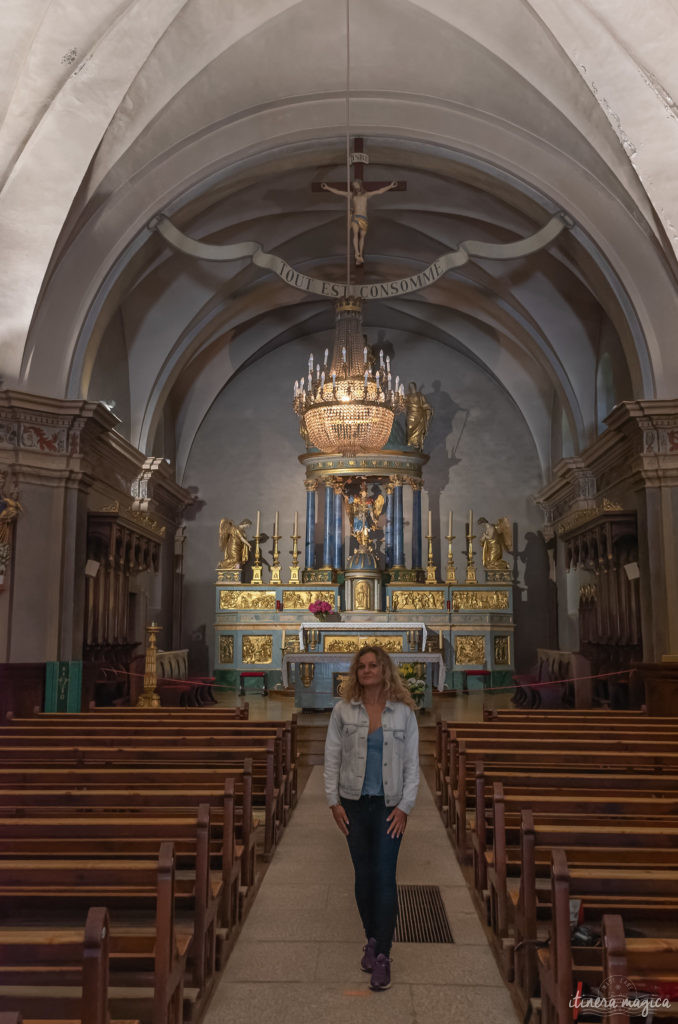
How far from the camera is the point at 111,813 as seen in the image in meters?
4.34

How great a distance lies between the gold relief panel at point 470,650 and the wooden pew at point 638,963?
14270 mm

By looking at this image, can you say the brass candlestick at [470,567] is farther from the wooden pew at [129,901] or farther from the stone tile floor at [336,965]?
the wooden pew at [129,901]

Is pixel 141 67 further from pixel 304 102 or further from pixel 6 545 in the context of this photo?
pixel 6 545

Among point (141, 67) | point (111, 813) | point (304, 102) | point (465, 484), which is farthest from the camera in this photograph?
point (465, 484)

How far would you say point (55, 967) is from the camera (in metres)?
2.68

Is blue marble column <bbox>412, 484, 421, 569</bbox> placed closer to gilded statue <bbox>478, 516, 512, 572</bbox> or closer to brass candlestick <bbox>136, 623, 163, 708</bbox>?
gilded statue <bbox>478, 516, 512, 572</bbox>

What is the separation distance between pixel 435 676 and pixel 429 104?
9.67 m

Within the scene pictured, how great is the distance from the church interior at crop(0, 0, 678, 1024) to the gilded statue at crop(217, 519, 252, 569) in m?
0.07

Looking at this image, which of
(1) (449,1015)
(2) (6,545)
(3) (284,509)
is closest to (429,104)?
(2) (6,545)

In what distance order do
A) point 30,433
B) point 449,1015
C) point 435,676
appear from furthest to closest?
1. point 435,676
2. point 30,433
3. point 449,1015

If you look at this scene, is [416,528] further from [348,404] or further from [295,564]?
[348,404]

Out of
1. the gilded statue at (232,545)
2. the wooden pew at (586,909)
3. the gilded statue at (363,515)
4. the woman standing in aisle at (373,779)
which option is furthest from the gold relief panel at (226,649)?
the wooden pew at (586,909)

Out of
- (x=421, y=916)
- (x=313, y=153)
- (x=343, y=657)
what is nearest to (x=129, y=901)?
(x=421, y=916)

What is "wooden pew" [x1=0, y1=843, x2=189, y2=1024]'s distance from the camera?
9.51 ft
